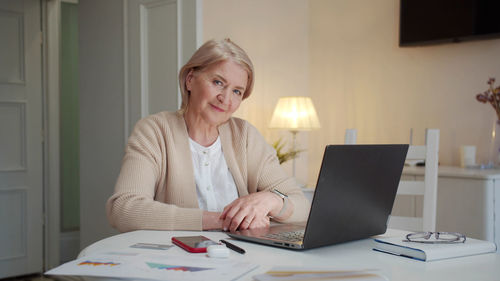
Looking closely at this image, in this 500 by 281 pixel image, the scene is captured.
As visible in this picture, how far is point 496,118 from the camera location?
10.5ft

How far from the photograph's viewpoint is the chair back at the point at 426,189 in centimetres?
201

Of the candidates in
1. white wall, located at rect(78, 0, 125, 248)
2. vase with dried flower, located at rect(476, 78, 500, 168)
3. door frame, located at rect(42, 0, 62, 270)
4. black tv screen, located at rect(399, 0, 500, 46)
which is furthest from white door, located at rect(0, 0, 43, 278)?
vase with dried flower, located at rect(476, 78, 500, 168)

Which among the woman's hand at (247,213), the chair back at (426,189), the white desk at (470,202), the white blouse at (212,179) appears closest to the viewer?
the woman's hand at (247,213)

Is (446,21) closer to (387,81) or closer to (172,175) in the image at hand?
(387,81)

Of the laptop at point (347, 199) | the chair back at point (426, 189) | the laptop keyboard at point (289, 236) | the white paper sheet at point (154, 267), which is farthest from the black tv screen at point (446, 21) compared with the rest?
the white paper sheet at point (154, 267)

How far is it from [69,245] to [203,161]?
297 cm

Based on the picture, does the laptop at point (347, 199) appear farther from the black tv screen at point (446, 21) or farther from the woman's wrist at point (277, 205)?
the black tv screen at point (446, 21)

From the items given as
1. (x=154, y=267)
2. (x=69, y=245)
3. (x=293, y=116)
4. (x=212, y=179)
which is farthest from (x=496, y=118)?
(x=69, y=245)

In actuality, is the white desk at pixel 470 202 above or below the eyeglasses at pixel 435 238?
below

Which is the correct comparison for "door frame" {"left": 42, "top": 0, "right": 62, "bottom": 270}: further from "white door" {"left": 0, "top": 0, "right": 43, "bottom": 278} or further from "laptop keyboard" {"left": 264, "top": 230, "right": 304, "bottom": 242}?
"laptop keyboard" {"left": 264, "top": 230, "right": 304, "bottom": 242}

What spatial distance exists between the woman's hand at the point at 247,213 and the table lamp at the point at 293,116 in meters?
1.92

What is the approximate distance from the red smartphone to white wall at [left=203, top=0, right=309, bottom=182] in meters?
2.16

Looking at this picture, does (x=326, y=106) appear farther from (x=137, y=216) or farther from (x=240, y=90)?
(x=137, y=216)

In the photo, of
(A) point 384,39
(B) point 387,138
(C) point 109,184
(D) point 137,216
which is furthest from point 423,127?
(D) point 137,216
